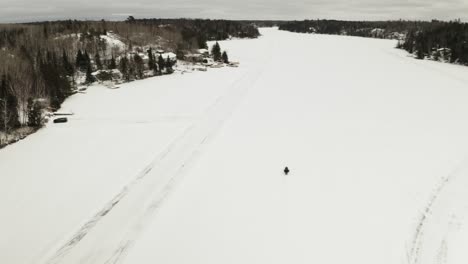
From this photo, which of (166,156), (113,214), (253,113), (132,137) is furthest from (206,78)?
(113,214)

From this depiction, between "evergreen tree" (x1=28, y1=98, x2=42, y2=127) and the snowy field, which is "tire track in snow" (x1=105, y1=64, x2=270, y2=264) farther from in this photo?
"evergreen tree" (x1=28, y1=98, x2=42, y2=127)

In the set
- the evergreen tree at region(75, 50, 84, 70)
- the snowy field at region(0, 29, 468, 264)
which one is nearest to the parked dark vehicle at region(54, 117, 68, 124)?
the snowy field at region(0, 29, 468, 264)

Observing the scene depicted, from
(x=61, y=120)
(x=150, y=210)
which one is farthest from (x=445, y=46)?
(x=150, y=210)

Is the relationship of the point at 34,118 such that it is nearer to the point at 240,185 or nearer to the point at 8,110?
the point at 8,110

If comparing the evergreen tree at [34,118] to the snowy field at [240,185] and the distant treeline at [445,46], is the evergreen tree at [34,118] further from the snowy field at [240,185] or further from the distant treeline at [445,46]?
the distant treeline at [445,46]

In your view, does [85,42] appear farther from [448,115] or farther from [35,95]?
[448,115]

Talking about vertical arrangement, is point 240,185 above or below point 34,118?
below

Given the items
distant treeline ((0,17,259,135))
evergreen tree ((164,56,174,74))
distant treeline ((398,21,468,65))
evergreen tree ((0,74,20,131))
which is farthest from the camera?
distant treeline ((398,21,468,65))
